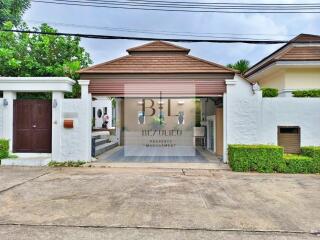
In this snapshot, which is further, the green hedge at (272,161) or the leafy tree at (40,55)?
the leafy tree at (40,55)

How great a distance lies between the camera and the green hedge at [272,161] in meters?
9.04

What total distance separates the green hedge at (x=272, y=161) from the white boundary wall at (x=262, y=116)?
1077 mm

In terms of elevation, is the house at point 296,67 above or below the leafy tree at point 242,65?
below

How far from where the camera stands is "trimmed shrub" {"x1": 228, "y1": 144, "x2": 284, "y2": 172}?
29.7ft

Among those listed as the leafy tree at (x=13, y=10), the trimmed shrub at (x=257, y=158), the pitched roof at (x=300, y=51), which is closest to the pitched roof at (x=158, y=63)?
the trimmed shrub at (x=257, y=158)

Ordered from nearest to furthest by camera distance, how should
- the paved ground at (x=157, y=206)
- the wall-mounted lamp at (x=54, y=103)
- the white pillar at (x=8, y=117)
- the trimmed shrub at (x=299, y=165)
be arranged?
the paved ground at (x=157, y=206), the trimmed shrub at (x=299, y=165), the wall-mounted lamp at (x=54, y=103), the white pillar at (x=8, y=117)

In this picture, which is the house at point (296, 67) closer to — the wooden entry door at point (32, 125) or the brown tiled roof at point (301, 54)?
the brown tiled roof at point (301, 54)

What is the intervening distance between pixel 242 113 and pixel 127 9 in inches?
250

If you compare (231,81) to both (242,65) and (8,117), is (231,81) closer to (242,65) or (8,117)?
(8,117)

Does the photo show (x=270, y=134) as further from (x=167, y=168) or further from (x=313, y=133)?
(x=167, y=168)

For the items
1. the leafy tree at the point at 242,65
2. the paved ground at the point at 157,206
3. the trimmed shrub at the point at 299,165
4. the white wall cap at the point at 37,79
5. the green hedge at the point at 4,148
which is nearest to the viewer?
the paved ground at the point at 157,206

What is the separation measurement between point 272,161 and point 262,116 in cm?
185

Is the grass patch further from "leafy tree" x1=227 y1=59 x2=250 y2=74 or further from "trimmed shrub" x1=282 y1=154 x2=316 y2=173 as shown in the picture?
"leafy tree" x1=227 y1=59 x2=250 y2=74

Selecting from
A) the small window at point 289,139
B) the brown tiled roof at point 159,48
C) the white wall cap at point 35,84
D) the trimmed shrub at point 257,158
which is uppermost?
the brown tiled roof at point 159,48
